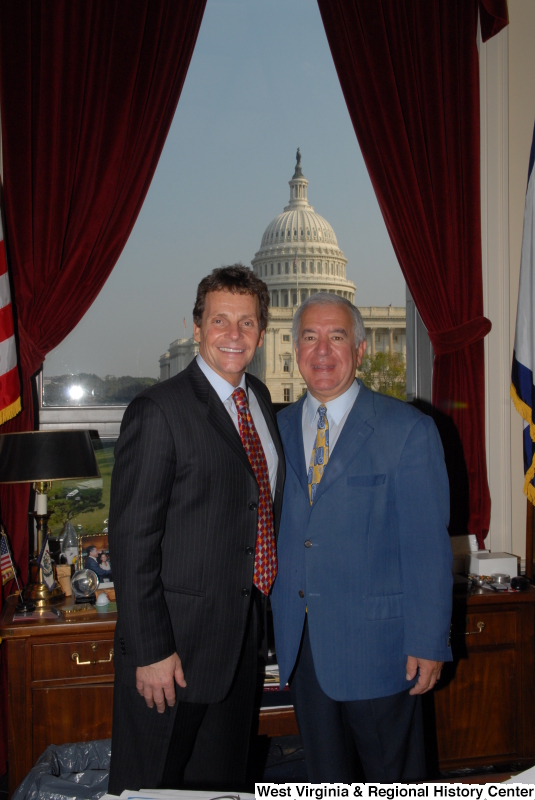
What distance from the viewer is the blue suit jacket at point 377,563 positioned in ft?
5.18

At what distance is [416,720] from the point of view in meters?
1.66

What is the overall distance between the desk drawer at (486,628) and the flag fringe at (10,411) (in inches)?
76.3

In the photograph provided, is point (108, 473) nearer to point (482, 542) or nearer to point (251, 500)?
point (251, 500)

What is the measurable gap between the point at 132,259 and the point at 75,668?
1791mm

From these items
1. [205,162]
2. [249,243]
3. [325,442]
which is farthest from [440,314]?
[325,442]

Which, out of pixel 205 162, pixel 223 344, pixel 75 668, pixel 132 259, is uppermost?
pixel 205 162

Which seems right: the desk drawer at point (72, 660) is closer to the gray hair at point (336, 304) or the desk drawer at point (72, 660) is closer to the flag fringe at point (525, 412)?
the gray hair at point (336, 304)

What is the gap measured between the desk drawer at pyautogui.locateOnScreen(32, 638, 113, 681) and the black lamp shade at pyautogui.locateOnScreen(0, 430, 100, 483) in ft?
1.96

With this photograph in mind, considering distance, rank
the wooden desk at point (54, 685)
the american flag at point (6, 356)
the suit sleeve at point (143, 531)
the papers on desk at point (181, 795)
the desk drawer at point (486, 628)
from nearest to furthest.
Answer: the papers on desk at point (181, 795)
the suit sleeve at point (143, 531)
the wooden desk at point (54, 685)
the american flag at point (6, 356)
the desk drawer at point (486, 628)

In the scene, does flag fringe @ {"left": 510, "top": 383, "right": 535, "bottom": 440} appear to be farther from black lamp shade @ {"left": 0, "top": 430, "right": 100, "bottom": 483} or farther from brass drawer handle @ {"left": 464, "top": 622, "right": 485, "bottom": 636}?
black lamp shade @ {"left": 0, "top": 430, "right": 100, "bottom": 483}

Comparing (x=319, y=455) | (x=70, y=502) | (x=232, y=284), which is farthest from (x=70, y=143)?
(x=319, y=455)

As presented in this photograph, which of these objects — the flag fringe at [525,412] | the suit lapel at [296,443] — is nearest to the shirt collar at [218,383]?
the suit lapel at [296,443]

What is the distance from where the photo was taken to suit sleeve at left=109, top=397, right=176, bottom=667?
144 centimetres

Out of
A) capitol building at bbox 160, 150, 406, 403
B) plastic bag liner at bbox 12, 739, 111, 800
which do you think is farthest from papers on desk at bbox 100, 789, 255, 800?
capitol building at bbox 160, 150, 406, 403
